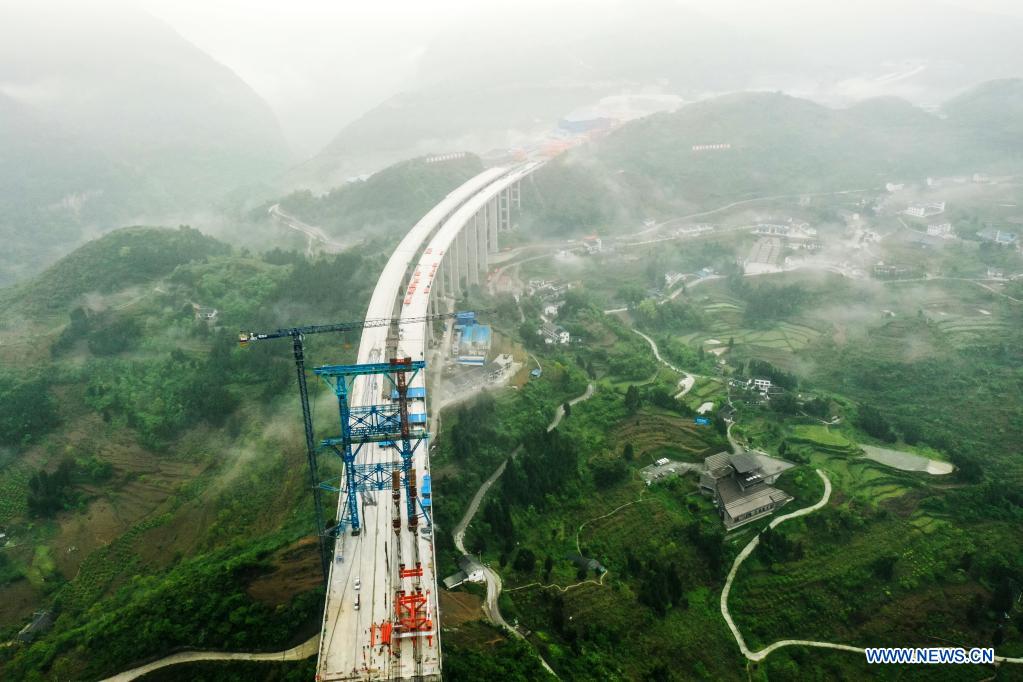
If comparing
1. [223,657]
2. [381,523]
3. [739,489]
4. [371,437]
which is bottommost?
[223,657]

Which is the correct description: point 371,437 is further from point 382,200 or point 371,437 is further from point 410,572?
point 382,200

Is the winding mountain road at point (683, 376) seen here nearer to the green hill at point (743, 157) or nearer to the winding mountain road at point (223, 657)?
the green hill at point (743, 157)

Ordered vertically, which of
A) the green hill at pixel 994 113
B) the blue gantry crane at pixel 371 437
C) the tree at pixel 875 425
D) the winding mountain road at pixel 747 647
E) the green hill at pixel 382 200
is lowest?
the winding mountain road at pixel 747 647

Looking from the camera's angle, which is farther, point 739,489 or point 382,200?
point 382,200

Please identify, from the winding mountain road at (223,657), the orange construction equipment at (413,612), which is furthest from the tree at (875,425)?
the winding mountain road at (223,657)

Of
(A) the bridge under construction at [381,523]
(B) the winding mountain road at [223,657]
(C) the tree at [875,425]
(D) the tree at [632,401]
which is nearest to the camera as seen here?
(A) the bridge under construction at [381,523]

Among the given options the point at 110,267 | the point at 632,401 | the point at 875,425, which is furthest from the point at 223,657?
the point at 110,267

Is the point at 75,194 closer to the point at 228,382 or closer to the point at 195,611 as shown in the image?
the point at 228,382

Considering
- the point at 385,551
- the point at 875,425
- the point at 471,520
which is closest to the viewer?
the point at 385,551

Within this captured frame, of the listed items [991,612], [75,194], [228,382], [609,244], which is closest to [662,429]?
[991,612]

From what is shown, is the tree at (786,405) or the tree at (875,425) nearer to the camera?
the tree at (875,425)
